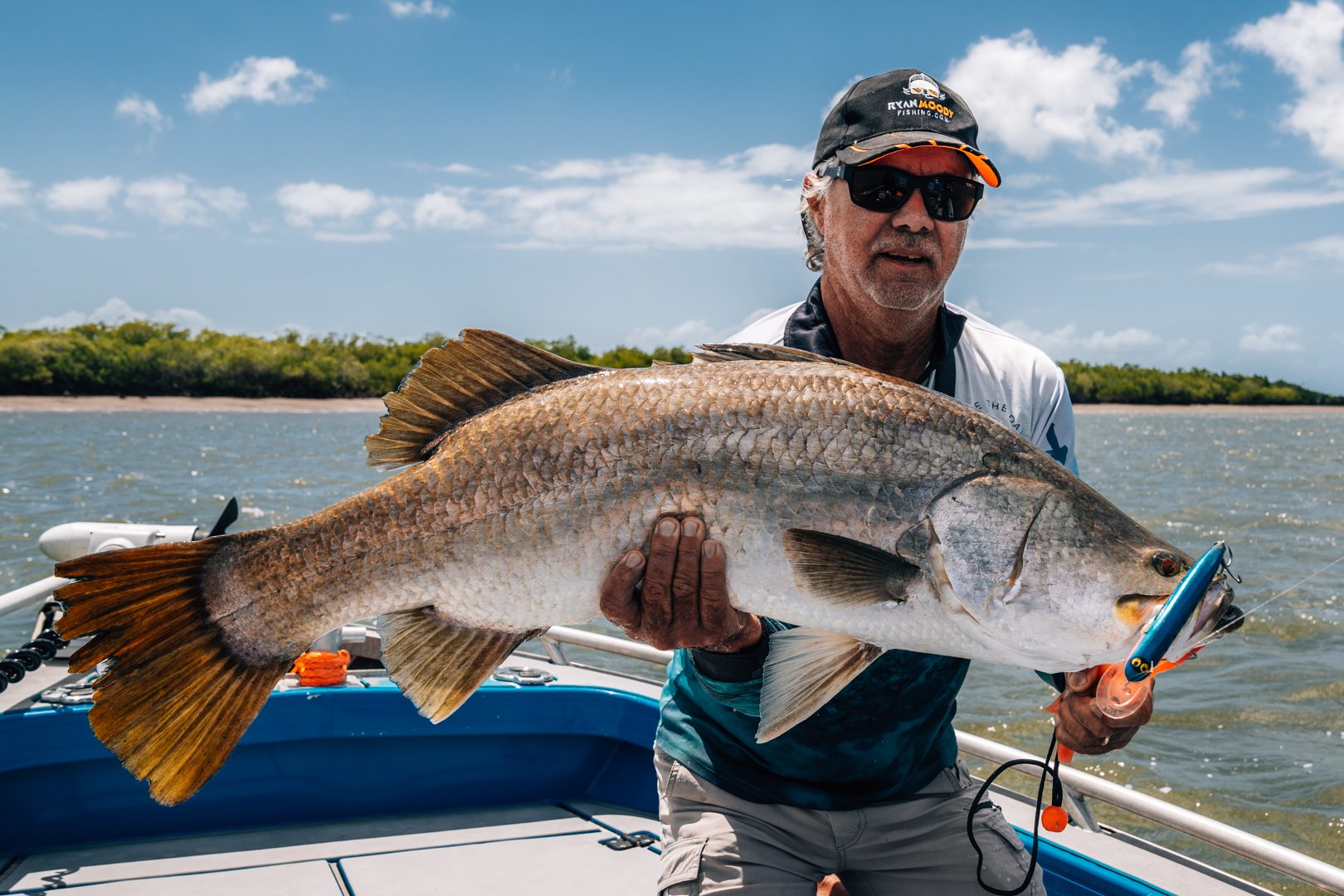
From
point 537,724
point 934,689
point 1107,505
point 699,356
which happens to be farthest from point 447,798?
point 1107,505

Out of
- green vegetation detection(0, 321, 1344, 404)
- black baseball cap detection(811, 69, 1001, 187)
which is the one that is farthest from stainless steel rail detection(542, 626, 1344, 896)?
green vegetation detection(0, 321, 1344, 404)

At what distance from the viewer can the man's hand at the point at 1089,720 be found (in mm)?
2680

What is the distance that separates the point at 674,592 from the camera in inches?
97.3

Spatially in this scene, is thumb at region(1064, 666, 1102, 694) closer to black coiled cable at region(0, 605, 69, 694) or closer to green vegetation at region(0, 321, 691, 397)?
black coiled cable at region(0, 605, 69, 694)

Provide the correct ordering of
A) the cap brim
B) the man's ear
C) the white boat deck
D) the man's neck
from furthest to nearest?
the white boat deck
the man's ear
the man's neck
the cap brim

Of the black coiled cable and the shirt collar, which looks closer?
the shirt collar

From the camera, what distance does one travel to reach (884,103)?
3127mm

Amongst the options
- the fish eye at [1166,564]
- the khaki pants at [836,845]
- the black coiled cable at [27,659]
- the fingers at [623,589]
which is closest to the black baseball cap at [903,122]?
the fish eye at [1166,564]

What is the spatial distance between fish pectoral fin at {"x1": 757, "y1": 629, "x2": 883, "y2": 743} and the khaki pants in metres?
0.58

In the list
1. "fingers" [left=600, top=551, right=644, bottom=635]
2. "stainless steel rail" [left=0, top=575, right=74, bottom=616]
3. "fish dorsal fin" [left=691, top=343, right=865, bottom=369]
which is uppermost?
"fish dorsal fin" [left=691, top=343, right=865, bottom=369]

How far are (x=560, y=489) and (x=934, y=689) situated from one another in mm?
1203

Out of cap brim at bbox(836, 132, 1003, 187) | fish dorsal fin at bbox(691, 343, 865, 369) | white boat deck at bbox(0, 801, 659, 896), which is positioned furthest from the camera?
white boat deck at bbox(0, 801, 659, 896)

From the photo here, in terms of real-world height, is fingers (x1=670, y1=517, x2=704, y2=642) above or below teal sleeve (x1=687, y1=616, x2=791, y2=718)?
above

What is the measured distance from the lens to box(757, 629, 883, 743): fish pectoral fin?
2.44 meters
